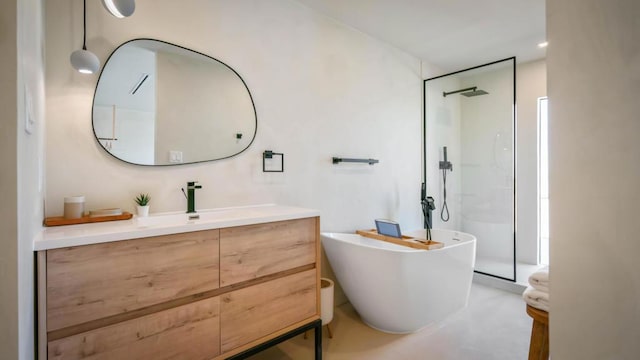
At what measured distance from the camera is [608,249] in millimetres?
603

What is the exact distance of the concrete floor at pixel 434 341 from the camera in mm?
1956

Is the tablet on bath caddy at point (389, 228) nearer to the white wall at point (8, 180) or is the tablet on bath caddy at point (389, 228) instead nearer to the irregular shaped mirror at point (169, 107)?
the irregular shaped mirror at point (169, 107)

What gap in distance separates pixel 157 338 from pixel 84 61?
49.9 inches

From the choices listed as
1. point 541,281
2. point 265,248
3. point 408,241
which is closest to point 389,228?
point 408,241

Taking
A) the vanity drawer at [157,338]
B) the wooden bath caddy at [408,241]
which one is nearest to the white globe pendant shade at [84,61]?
the vanity drawer at [157,338]

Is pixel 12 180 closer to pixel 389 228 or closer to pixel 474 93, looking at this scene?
pixel 389 228

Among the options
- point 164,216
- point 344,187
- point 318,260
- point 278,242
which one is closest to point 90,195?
point 164,216

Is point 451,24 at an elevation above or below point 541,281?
above


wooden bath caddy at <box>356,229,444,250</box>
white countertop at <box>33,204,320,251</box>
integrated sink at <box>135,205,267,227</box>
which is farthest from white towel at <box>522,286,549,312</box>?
integrated sink at <box>135,205,267,227</box>

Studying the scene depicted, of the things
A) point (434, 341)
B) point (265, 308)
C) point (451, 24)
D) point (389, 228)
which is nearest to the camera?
point (265, 308)

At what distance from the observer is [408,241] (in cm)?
238

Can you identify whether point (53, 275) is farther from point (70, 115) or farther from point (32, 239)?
point (70, 115)

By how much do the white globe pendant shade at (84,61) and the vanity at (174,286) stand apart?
0.72 m

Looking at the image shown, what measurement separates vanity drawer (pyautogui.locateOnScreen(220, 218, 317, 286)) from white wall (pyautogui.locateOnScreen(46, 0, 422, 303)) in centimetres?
52
